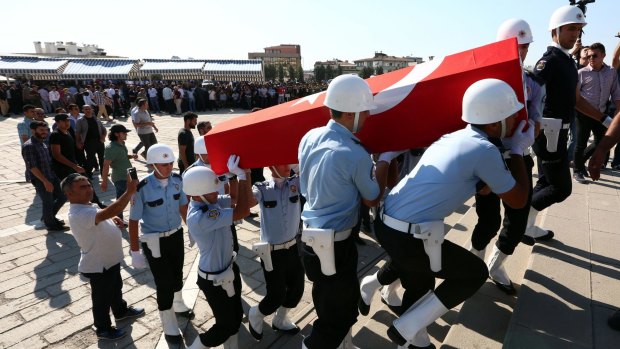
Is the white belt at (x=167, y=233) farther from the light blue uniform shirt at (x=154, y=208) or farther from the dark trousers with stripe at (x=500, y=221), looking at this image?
the dark trousers with stripe at (x=500, y=221)

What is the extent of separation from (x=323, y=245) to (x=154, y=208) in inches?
72.0

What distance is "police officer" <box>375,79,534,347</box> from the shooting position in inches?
80.4

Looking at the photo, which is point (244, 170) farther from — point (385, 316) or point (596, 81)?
point (596, 81)

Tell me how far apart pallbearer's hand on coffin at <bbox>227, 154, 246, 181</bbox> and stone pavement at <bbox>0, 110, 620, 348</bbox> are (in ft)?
4.77

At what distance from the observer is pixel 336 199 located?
2.23m

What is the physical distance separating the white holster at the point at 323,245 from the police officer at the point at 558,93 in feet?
7.77

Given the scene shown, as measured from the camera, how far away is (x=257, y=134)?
302 cm

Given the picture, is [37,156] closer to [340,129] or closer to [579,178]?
[340,129]

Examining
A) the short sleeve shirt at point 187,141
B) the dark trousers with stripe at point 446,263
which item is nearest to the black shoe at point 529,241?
the dark trousers with stripe at point 446,263

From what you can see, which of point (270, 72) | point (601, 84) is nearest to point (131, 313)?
point (601, 84)

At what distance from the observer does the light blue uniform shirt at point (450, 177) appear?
202cm

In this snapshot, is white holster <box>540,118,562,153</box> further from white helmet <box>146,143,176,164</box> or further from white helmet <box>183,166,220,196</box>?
white helmet <box>146,143,176,164</box>

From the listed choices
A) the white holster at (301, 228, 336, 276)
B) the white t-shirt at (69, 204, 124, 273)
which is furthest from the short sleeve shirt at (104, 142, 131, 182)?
the white holster at (301, 228, 336, 276)

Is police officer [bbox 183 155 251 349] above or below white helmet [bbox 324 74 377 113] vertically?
below
